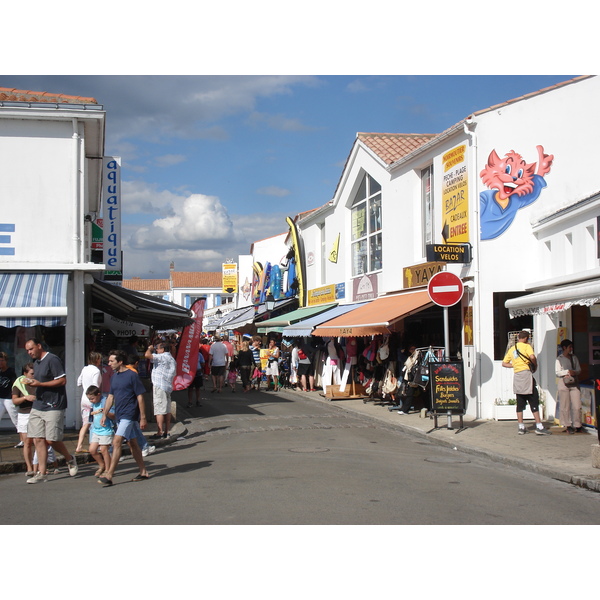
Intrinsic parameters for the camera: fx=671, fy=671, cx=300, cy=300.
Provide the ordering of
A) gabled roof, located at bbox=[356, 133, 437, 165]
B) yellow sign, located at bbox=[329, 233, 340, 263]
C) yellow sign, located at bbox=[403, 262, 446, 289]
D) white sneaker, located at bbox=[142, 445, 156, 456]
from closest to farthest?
A: white sneaker, located at bbox=[142, 445, 156, 456] → yellow sign, located at bbox=[403, 262, 446, 289] → gabled roof, located at bbox=[356, 133, 437, 165] → yellow sign, located at bbox=[329, 233, 340, 263]

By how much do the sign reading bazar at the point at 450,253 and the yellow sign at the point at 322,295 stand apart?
10565mm

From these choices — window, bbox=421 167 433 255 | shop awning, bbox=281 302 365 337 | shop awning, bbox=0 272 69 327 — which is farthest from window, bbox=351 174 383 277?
shop awning, bbox=0 272 69 327

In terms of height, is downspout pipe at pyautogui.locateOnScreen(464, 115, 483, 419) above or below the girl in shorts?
above

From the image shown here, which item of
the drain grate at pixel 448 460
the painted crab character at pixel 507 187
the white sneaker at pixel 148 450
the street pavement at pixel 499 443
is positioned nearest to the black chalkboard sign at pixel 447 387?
the street pavement at pixel 499 443

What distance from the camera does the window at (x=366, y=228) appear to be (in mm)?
20828

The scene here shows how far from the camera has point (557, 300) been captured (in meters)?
11.6

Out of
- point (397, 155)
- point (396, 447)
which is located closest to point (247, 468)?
point (396, 447)

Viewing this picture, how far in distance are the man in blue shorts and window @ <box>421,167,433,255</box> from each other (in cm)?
996

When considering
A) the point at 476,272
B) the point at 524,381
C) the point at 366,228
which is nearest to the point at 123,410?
the point at 524,381

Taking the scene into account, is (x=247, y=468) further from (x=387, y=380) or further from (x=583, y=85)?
(x=583, y=85)

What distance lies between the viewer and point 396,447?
11.5m

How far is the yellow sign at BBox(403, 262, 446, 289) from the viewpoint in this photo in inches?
622

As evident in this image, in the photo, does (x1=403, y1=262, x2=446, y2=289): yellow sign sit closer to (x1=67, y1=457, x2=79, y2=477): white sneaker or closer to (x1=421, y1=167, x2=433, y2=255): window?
(x1=421, y1=167, x2=433, y2=255): window

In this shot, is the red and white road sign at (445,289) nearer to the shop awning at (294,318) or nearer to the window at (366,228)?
the window at (366,228)
